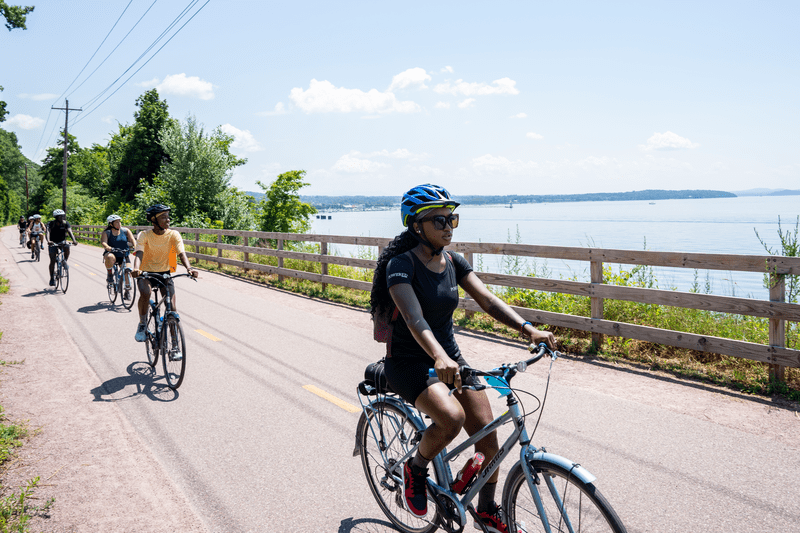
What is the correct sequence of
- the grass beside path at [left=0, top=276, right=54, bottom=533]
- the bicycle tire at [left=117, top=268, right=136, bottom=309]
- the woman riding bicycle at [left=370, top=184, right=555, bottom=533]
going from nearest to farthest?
the woman riding bicycle at [left=370, top=184, right=555, bottom=533], the grass beside path at [left=0, top=276, right=54, bottom=533], the bicycle tire at [left=117, top=268, right=136, bottom=309]

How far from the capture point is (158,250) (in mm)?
7305

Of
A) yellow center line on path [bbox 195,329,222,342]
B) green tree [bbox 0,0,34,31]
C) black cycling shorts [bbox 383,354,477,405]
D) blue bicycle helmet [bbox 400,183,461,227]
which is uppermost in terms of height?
green tree [bbox 0,0,34,31]

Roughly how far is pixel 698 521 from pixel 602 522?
1569mm

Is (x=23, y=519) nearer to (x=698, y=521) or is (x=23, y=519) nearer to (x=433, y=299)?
(x=433, y=299)

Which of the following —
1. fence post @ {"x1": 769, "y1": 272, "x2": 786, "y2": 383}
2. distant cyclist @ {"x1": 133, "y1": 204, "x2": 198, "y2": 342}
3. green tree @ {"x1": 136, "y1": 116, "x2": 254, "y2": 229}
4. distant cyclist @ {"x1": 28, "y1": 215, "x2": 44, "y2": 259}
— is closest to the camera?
fence post @ {"x1": 769, "y1": 272, "x2": 786, "y2": 383}

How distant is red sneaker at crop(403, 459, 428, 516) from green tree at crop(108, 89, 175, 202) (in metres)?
53.5

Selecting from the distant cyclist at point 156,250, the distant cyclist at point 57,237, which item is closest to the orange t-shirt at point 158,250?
the distant cyclist at point 156,250

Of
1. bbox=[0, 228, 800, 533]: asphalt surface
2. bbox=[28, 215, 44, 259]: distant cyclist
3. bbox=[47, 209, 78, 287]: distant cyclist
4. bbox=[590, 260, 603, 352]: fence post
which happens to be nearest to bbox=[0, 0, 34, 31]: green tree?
bbox=[28, 215, 44, 259]: distant cyclist

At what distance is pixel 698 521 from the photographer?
11.1 feet

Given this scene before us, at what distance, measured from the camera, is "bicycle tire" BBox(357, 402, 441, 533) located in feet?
10.6

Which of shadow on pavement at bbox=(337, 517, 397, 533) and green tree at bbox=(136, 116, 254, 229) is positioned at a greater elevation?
green tree at bbox=(136, 116, 254, 229)

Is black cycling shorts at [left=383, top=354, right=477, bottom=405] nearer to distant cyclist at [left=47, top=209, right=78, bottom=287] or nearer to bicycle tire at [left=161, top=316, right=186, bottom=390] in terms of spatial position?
bicycle tire at [left=161, top=316, right=186, bottom=390]

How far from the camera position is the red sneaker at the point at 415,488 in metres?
3.00

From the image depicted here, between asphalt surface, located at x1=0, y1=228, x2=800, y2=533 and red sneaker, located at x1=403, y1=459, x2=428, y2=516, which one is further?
asphalt surface, located at x1=0, y1=228, x2=800, y2=533
